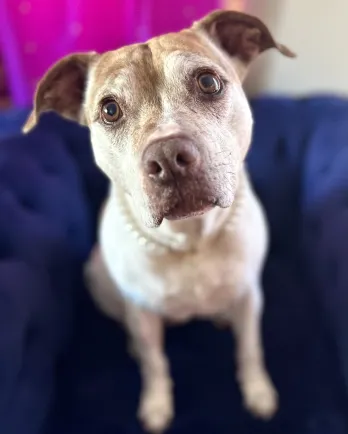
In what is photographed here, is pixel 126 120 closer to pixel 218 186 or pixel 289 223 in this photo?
pixel 218 186

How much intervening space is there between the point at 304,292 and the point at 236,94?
36.8 inches

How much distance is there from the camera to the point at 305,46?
6.89ft

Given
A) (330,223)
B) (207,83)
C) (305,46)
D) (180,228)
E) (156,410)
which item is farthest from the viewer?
(305,46)

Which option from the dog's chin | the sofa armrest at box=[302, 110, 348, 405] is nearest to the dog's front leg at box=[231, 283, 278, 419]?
the sofa armrest at box=[302, 110, 348, 405]

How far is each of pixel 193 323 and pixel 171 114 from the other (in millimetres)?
957

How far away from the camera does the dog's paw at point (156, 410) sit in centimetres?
165

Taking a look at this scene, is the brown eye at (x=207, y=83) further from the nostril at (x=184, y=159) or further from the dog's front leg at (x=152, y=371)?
the dog's front leg at (x=152, y=371)

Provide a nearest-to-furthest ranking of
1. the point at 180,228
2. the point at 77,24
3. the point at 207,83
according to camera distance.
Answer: the point at 207,83
the point at 180,228
the point at 77,24

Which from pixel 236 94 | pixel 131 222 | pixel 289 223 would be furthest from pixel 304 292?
pixel 236 94

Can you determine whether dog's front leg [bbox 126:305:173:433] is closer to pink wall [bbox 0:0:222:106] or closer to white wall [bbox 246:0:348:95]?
pink wall [bbox 0:0:222:106]

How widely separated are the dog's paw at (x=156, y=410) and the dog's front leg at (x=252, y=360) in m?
0.23

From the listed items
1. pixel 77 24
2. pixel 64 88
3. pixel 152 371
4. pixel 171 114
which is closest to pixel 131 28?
pixel 77 24

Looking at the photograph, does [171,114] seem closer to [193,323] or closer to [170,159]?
[170,159]

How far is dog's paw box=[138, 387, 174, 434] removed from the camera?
1.65 meters
